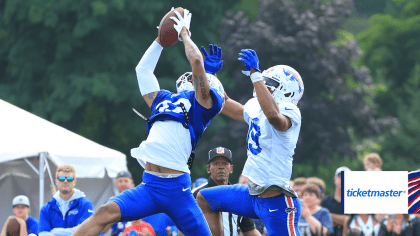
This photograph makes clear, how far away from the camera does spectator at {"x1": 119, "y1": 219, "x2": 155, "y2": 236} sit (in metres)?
8.44

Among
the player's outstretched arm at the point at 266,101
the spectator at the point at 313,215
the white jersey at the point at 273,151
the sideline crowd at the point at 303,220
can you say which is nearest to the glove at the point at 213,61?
the player's outstretched arm at the point at 266,101

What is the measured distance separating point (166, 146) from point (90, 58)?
53.4ft

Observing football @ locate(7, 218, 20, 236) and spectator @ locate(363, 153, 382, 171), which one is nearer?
spectator @ locate(363, 153, 382, 171)

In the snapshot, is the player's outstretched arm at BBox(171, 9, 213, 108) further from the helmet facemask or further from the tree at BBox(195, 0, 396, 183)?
the tree at BBox(195, 0, 396, 183)

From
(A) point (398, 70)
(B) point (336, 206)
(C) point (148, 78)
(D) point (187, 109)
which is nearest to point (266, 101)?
(D) point (187, 109)

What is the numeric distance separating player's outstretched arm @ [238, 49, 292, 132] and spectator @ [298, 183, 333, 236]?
3814 mm

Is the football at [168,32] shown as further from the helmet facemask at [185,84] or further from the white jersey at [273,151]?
the white jersey at [273,151]

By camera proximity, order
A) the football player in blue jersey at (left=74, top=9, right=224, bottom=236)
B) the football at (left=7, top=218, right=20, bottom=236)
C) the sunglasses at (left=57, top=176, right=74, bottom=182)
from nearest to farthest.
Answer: the football player in blue jersey at (left=74, top=9, right=224, bottom=236)
the sunglasses at (left=57, top=176, right=74, bottom=182)
the football at (left=7, top=218, right=20, bottom=236)

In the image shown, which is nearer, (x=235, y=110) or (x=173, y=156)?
(x=173, y=156)

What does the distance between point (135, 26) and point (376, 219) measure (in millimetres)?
14147

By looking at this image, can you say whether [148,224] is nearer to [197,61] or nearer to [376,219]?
[376,219]

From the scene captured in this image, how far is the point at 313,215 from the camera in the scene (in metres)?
8.95

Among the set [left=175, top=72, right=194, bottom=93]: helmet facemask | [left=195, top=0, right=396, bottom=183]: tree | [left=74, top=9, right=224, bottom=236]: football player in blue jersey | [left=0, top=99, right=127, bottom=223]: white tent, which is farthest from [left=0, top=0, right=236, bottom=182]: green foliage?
[left=74, top=9, right=224, bottom=236]: football player in blue jersey

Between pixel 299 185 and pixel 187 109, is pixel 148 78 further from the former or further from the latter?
pixel 299 185
